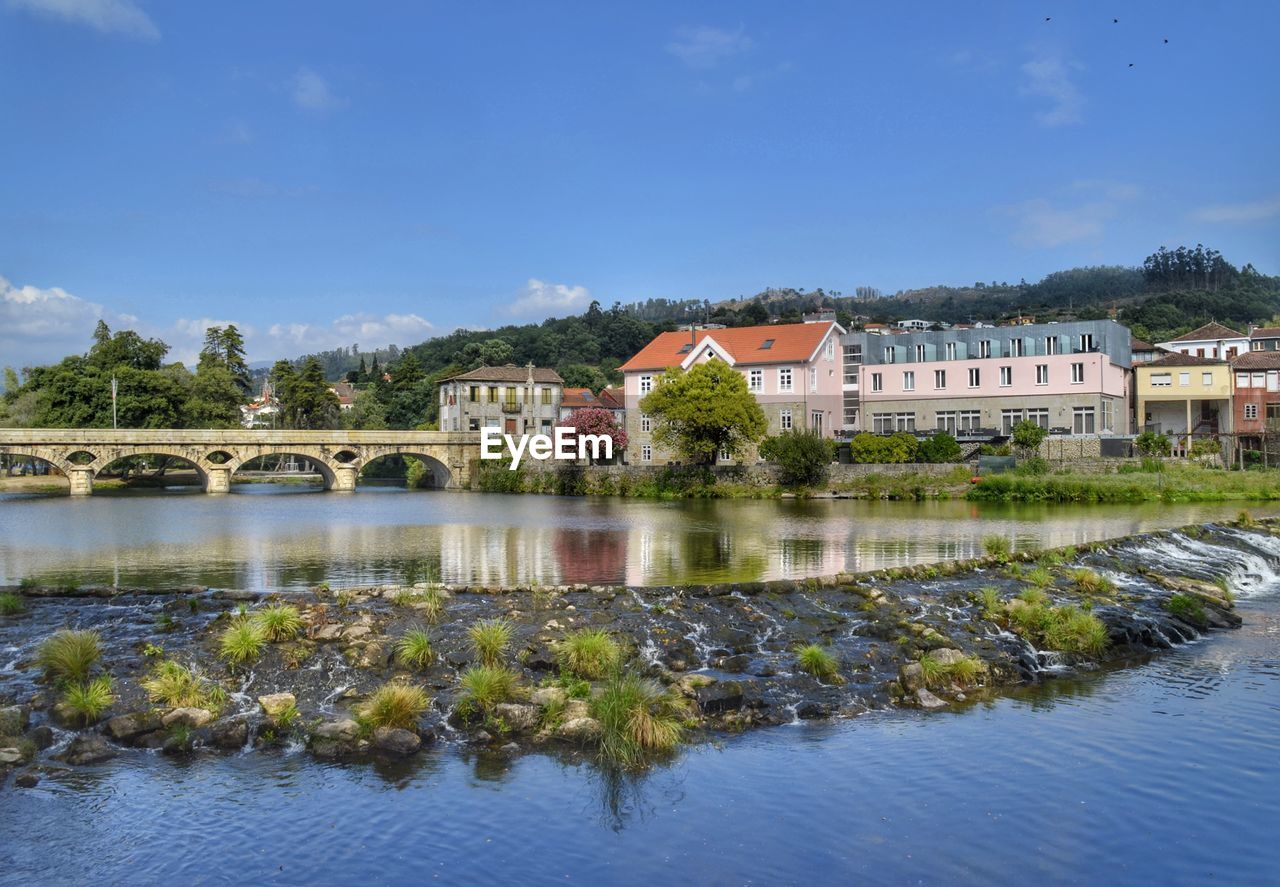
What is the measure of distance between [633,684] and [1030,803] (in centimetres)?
587

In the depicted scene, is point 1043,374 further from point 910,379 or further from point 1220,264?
point 1220,264

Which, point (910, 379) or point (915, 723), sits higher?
point (910, 379)

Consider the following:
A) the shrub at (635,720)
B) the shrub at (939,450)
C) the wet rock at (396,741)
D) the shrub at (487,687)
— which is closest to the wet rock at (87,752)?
the wet rock at (396,741)

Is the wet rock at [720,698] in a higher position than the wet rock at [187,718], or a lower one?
lower

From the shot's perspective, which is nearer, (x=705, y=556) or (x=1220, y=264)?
(x=705, y=556)

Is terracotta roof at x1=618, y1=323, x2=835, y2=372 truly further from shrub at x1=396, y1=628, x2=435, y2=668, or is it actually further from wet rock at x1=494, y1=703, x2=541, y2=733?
wet rock at x1=494, y1=703, x2=541, y2=733

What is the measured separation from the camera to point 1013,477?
5691cm

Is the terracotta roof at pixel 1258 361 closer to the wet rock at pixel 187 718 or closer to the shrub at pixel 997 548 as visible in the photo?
the shrub at pixel 997 548

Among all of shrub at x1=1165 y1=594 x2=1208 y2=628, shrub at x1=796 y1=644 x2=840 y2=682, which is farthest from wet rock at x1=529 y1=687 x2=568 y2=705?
shrub at x1=1165 y1=594 x2=1208 y2=628

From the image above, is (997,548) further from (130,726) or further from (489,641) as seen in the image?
(130,726)

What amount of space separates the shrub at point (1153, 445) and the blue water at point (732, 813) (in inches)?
1976

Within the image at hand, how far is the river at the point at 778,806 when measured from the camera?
11.1 m

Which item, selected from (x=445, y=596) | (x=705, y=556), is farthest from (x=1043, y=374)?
(x=445, y=596)

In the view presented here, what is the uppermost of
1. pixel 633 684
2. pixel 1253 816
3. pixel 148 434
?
pixel 148 434
